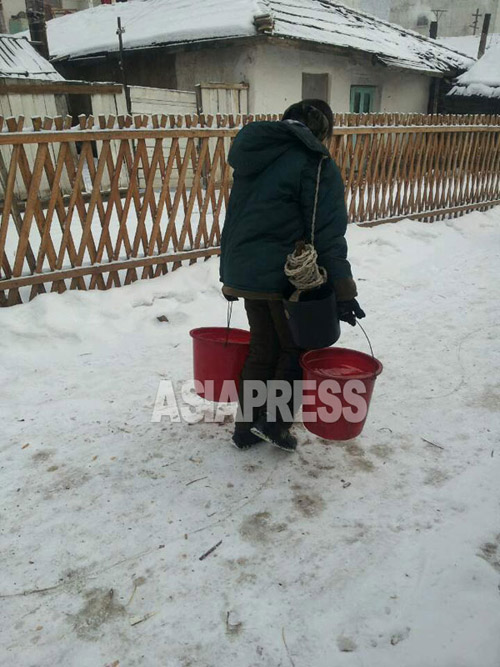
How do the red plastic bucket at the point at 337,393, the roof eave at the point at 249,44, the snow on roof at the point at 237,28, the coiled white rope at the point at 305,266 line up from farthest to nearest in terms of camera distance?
the snow on roof at the point at 237,28
the roof eave at the point at 249,44
the red plastic bucket at the point at 337,393
the coiled white rope at the point at 305,266

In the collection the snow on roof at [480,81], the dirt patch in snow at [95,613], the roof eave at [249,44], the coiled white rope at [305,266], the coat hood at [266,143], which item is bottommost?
the dirt patch in snow at [95,613]

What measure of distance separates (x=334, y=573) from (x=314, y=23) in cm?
1272

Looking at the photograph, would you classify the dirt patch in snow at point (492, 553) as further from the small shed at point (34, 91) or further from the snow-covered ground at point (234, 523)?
the small shed at point (34, 91)

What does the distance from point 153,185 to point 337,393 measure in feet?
11.9

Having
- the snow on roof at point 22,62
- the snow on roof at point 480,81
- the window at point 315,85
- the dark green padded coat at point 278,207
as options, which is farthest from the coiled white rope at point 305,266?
the snow on roof at point 480,81

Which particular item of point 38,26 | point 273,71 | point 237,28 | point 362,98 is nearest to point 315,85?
point 362,98

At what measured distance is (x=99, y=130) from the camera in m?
4.26

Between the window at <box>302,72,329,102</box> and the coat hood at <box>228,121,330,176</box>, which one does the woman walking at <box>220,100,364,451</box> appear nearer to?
the coat hood at <box>228,121,330,176</box>

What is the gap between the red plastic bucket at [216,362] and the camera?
2.57 m

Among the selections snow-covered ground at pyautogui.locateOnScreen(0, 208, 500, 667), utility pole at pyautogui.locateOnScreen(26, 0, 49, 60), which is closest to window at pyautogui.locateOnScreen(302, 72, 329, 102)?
utility pole at pyautogui.locateOnScreen(26, 0, 49, 60)

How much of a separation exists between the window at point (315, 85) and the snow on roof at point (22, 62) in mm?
6415

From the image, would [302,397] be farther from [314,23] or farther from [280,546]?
[314,23]

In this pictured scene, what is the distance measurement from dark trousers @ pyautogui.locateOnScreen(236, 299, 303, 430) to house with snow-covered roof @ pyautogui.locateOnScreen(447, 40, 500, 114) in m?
16.6

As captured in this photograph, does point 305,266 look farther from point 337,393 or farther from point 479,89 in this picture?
point 479,89
